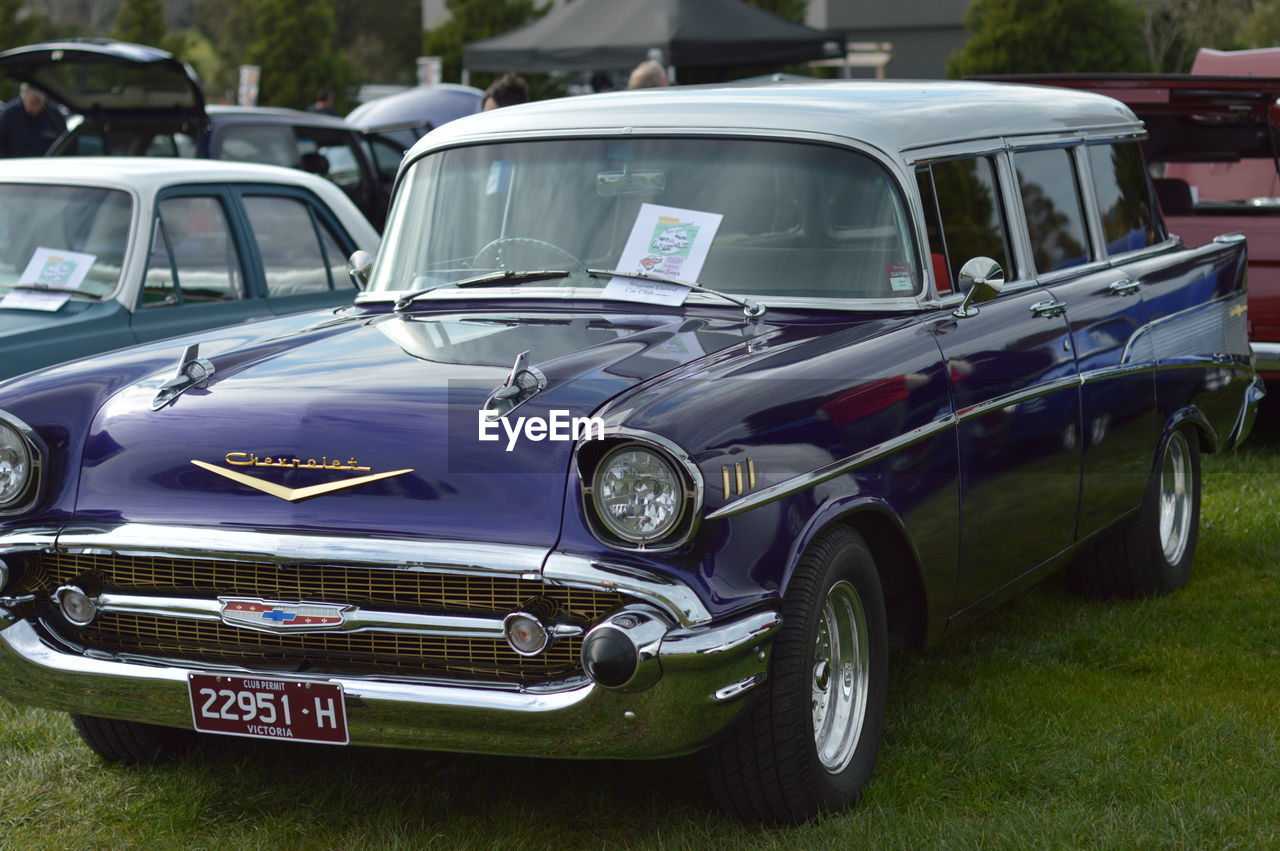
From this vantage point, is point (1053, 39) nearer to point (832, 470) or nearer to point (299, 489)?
point (832, 470)

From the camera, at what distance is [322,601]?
346 cm

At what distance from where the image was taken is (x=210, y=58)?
53.5 meters

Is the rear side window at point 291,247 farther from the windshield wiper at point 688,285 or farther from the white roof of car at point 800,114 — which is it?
the windshield wiper at point 688,285

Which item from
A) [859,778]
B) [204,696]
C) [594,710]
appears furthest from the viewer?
[859,778]

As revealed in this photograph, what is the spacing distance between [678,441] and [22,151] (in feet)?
30.5

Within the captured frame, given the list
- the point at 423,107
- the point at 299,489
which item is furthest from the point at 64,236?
the point at 423,107

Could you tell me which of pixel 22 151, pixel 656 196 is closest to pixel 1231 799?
pixel 656 196

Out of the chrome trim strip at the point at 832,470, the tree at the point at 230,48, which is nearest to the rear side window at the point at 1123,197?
the chrome trim strip at the point at 832,470

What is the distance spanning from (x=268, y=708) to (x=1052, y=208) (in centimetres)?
303

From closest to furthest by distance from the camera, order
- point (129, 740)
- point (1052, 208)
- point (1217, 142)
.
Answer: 1. point (129, 740)
2. point (1052, 208)
3. point (1217, 142)

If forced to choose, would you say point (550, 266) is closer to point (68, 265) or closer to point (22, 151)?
point (68, 265)

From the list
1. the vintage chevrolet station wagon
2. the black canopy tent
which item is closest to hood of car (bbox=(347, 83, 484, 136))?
the black canopy tent

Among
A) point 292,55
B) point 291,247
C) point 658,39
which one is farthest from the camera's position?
point 292,55

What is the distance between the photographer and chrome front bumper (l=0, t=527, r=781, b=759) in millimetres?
3246
